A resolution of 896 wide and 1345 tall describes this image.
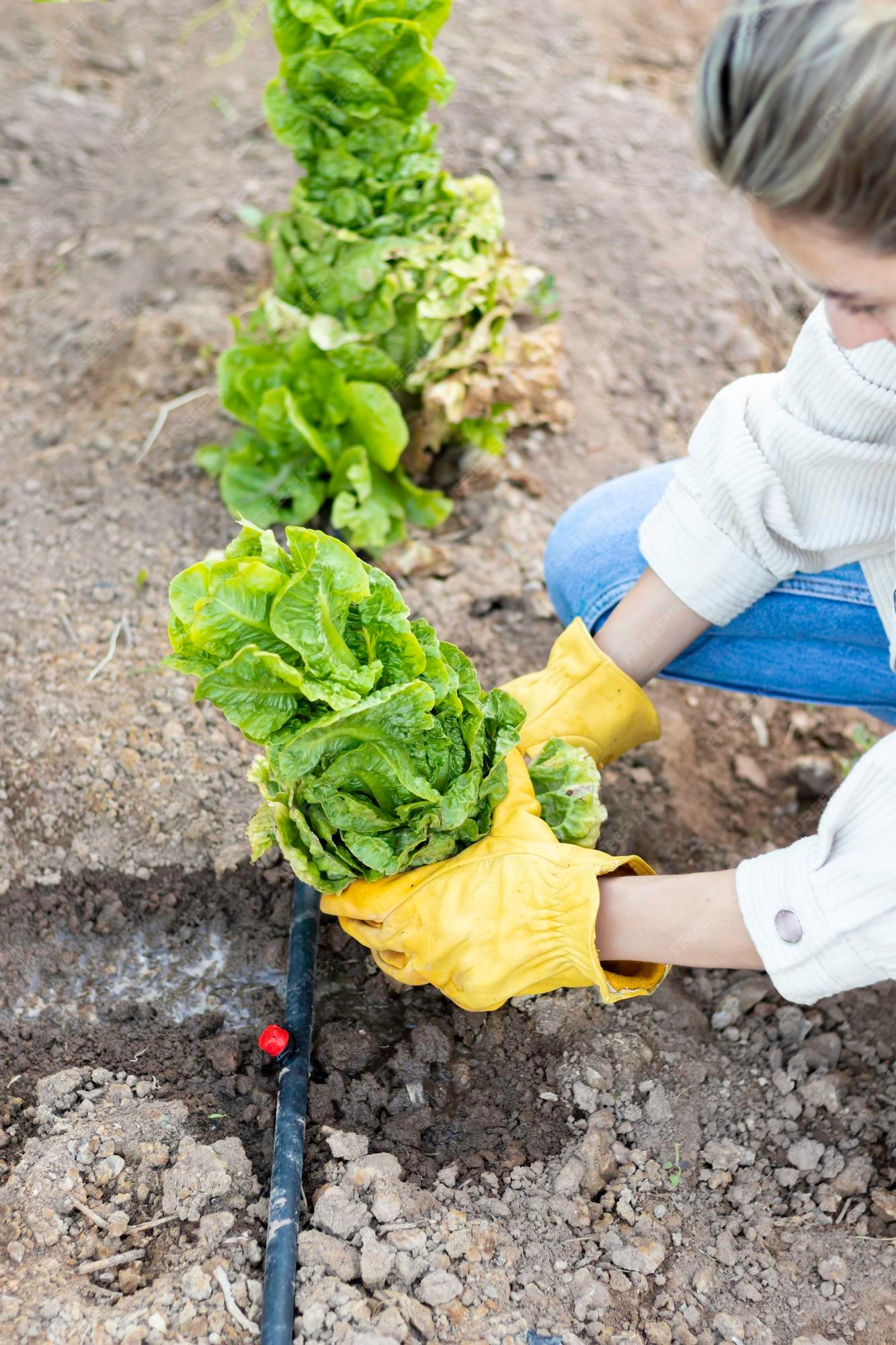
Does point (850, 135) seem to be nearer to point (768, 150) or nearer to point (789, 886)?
point (768, 150)

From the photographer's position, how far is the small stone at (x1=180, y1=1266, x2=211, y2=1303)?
6.29ft

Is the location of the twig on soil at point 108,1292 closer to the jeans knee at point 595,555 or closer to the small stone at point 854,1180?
the small stone at point 854,1180

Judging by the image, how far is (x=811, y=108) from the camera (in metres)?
1.37

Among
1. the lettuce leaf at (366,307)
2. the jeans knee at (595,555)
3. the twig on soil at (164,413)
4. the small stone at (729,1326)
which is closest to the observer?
the small stone at (729,1326)

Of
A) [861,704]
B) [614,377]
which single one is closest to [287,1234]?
[861,704]

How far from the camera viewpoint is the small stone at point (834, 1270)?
2078 mm

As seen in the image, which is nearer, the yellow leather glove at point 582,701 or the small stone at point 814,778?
the yellow leather glove at point 582,701

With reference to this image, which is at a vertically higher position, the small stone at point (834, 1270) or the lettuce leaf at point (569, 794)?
the lettuce leaf at point (569, 794)

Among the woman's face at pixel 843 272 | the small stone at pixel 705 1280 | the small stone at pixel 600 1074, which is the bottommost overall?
the small stone at pixel 600 1074

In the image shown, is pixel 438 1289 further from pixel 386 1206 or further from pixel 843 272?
pixel 843 272

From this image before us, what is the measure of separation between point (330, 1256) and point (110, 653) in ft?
5.60

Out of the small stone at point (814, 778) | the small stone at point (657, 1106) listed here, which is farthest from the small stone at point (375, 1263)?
the small stone at point (814, 778)

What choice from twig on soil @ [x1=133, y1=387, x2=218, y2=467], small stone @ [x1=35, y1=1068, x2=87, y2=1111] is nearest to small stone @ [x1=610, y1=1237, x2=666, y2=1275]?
small stone @ [x1=35, y1=1068, x2=87, y2=1111]

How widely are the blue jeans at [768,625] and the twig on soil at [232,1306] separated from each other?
5.16 feet
